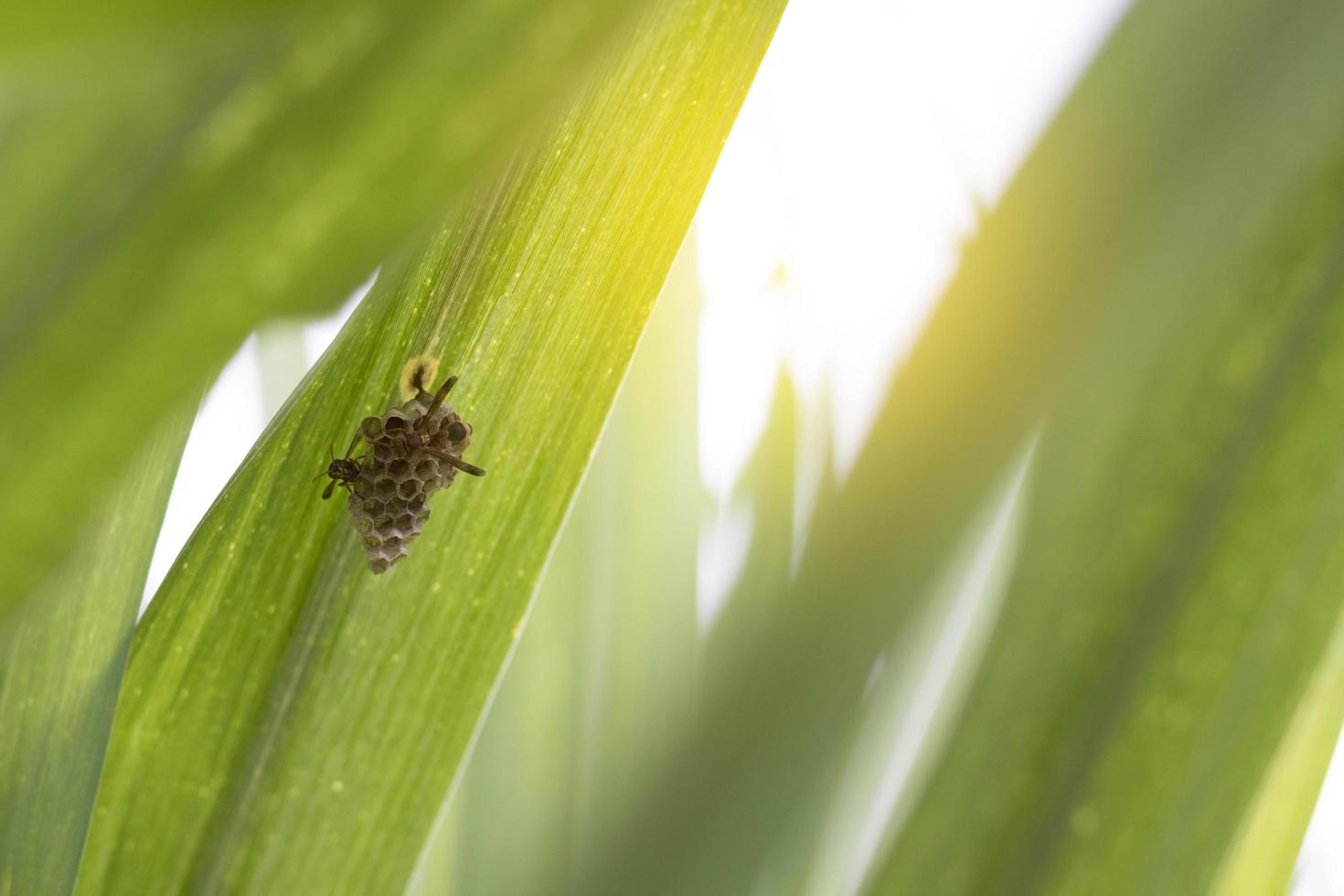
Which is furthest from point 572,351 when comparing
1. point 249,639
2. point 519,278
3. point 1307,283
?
point 1307,283

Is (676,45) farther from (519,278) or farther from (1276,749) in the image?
(1276,749)

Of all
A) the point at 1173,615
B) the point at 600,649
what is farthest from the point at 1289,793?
the point at 600,649

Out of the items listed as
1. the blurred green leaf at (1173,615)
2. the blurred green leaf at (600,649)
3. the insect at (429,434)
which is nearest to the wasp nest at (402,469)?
the insect at (429,434)

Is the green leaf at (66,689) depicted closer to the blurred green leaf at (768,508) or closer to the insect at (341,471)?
the insect at (341,471)

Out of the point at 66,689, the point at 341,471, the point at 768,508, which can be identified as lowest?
the point at 66,689

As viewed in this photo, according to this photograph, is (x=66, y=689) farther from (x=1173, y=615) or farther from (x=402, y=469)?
(x=1173, y=615)

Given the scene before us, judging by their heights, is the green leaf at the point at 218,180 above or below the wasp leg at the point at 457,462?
below

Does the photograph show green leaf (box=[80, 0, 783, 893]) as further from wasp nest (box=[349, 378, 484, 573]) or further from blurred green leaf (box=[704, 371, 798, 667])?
blurred green leaf (box=[704, 371, 798, 667])
